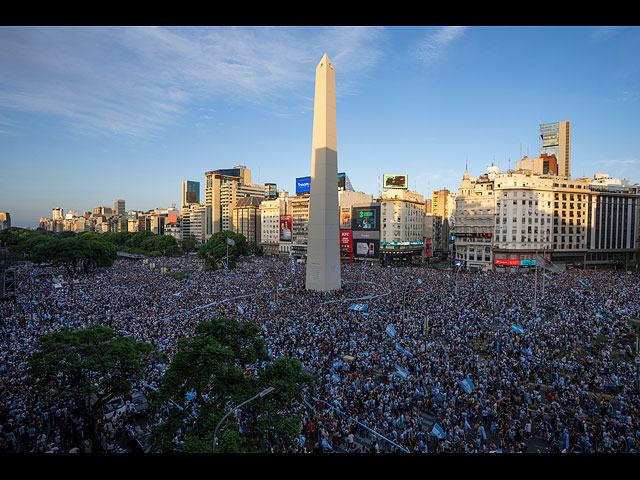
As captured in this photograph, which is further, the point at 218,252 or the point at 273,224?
the point at 273,224

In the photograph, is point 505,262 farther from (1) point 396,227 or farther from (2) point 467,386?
(2) point 467,386

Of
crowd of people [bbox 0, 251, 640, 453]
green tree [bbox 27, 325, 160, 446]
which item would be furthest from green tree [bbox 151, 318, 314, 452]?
green tree [bbox 27, 325, 160, 446]

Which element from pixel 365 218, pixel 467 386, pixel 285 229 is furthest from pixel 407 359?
pixel 285 229

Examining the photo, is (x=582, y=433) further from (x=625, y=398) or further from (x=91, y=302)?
(x=91, y=302)

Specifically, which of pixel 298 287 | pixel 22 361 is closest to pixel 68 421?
pixel 22 361

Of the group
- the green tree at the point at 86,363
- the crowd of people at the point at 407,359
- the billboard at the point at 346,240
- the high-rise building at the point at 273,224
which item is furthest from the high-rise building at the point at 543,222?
the green tree at the point at 86,363

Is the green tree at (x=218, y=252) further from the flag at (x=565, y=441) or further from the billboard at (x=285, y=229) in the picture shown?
the flag at (x=565, y=441)
